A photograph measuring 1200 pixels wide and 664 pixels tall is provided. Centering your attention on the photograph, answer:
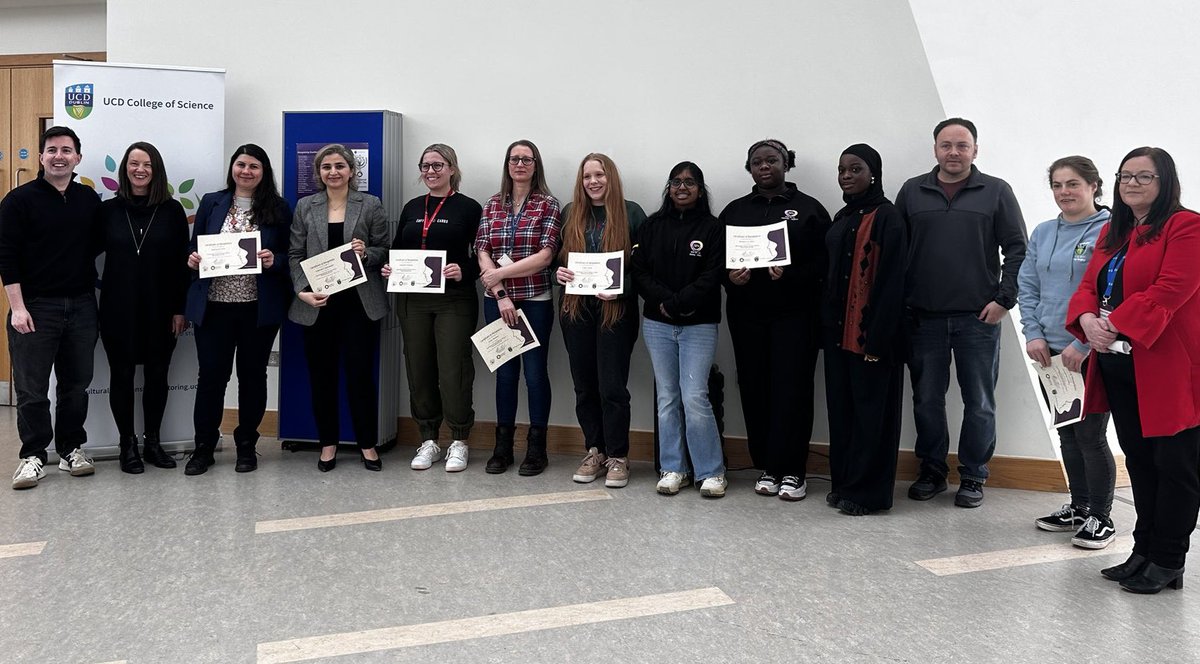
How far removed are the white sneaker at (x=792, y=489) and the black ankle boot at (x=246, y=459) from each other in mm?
2570

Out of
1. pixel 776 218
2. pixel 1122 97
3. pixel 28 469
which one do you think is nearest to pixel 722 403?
pixel 776 218

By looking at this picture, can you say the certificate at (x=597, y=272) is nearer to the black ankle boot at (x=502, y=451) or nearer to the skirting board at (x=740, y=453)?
the black ankle boot at (x=502, y=451)

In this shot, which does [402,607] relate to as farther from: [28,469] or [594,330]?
[28,469]

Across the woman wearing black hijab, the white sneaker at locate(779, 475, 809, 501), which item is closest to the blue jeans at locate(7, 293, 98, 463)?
the white sneaker at locate(779, 475, 809, 501)

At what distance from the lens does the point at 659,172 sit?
4535mm

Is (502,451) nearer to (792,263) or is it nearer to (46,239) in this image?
(792,263)

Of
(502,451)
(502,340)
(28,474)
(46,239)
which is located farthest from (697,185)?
(28,474)

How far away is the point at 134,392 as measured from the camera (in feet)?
14.4

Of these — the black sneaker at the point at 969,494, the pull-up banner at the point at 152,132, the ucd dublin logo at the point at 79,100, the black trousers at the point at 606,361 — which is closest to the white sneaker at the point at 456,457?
the black trousers at the point at 606,361

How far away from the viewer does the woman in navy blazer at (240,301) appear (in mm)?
4164

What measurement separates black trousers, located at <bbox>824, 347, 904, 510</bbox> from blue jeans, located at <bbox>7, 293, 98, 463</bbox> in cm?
345

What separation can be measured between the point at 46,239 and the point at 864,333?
3.61m

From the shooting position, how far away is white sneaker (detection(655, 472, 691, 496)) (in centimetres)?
395

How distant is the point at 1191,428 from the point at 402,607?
8.12 feet
